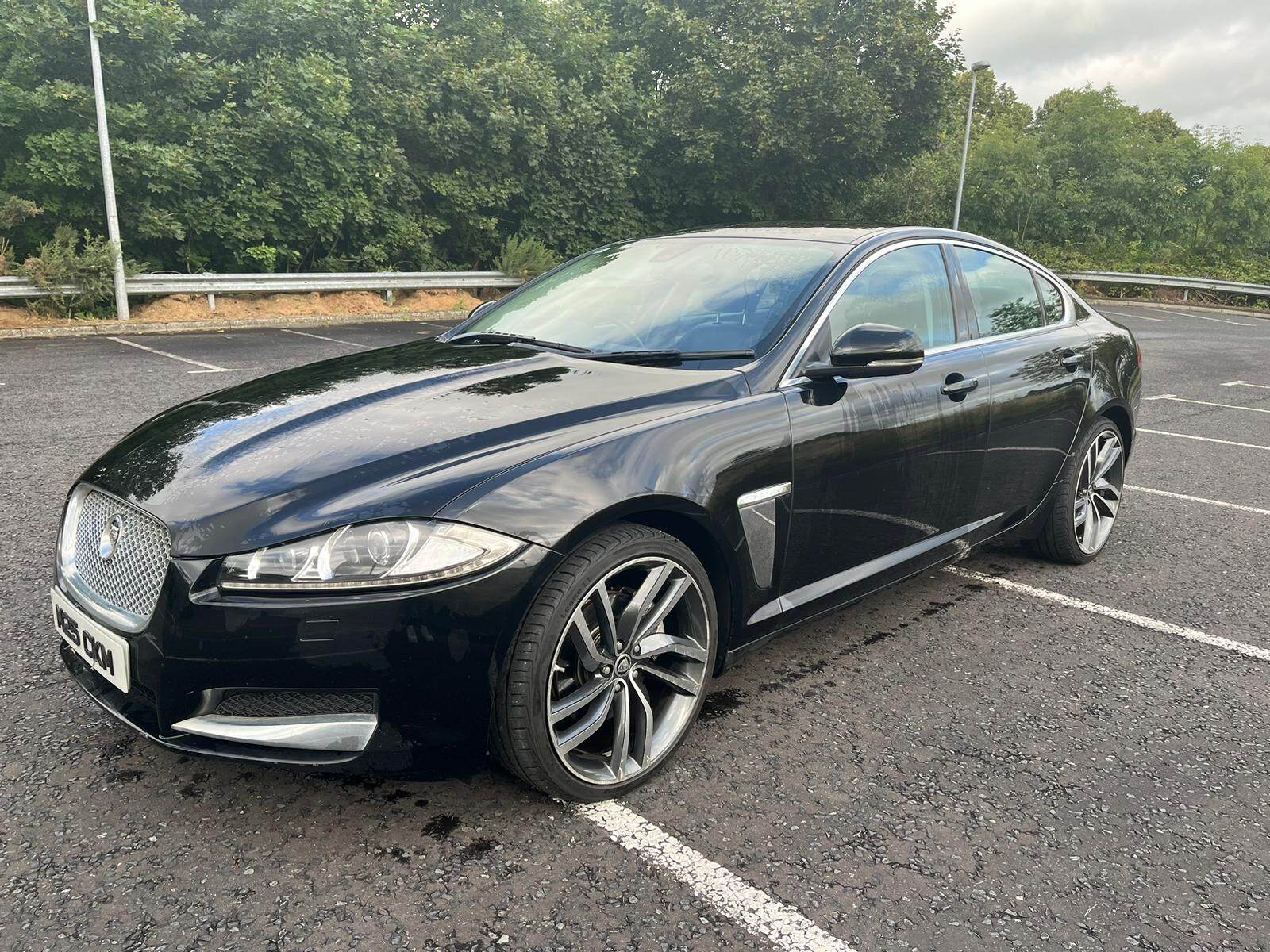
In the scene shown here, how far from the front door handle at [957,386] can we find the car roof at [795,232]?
2.06 ft

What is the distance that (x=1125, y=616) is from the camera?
162 inches

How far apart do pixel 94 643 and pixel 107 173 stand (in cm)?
1290

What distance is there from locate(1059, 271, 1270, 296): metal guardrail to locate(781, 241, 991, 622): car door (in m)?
25.8

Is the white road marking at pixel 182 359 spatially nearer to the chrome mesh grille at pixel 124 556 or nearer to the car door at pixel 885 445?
the chrome mesh grille at pixel 124 556

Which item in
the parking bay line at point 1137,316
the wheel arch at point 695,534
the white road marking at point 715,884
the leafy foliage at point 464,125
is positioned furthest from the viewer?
the parking bay line at point 1137,316

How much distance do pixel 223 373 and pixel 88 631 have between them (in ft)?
25.0

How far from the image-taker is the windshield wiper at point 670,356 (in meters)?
3.14

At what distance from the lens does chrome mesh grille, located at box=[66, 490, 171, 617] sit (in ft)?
7.60

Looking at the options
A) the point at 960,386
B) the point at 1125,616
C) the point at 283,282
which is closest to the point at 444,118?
the point at 283,282

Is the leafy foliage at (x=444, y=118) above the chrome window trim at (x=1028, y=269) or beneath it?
above

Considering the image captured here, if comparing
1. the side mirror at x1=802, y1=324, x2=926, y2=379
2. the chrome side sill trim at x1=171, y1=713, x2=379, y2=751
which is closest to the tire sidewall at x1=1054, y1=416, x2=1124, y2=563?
the side mirror at x1=802, y1=324, x2=926, y2=379

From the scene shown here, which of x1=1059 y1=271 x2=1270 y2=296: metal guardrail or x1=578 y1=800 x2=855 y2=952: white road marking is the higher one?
x1=1059 y1=271 x2=1270 y2=296: metal guardrail

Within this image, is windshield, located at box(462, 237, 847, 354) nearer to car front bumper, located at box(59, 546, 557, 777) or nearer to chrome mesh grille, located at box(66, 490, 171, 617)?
car front bumper, located at box(59, 546, 557, 777)

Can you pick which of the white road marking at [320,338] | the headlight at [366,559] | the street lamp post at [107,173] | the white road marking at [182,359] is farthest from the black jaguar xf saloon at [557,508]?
the street lamp post at [107,173]
